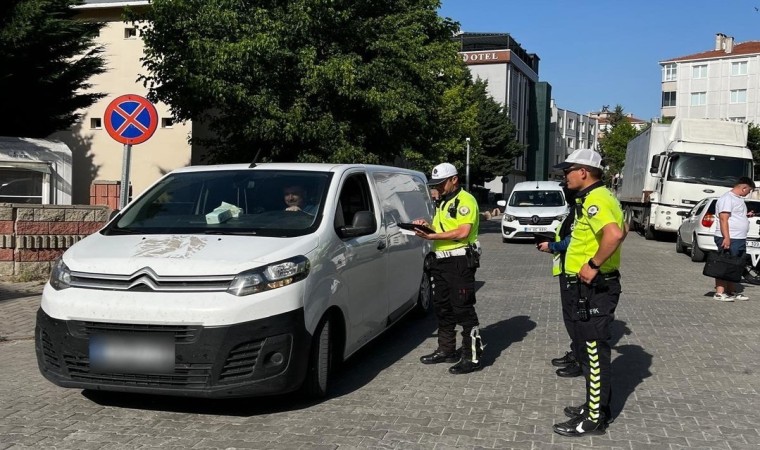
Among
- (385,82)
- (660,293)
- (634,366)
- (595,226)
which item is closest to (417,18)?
(385,82)

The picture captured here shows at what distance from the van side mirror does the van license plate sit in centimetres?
161

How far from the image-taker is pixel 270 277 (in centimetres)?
482

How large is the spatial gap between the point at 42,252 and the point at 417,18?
44.7 feet

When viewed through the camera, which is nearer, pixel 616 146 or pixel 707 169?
pixel 707 169

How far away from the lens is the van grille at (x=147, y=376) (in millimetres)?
4656

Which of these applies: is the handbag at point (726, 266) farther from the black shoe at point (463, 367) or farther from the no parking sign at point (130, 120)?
the no parking sign at point (130, 120)

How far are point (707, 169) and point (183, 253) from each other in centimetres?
2060

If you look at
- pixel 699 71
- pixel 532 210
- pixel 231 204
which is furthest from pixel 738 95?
pixel 231 204

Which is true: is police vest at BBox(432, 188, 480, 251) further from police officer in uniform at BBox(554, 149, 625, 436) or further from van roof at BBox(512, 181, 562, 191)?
van roof at BBox(512, 181, 562, 191)

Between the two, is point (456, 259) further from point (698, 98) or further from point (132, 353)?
point (698, 98)

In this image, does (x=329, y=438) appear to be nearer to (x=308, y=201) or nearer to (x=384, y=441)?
(x=384, y=441)

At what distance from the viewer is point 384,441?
4.56 m

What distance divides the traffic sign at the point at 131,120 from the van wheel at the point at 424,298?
3.69 metres

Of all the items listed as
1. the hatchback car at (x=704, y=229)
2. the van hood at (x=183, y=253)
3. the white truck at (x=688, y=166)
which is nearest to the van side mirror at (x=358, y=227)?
the van hood at (x=183, y=253)
